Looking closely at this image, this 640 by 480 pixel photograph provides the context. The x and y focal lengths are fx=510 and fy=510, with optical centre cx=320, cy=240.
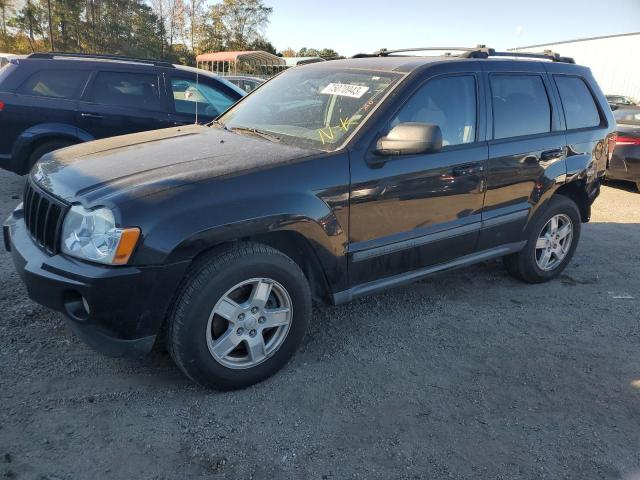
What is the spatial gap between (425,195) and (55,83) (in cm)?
491

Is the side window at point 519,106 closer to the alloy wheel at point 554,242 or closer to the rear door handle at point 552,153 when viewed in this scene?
the rear door handle at point 552,153

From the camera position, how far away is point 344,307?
155 inches

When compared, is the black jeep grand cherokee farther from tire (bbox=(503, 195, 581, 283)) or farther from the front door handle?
the front door handle

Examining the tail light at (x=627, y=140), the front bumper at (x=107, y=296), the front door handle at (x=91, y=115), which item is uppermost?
the front door handle at (x=91, y=115)

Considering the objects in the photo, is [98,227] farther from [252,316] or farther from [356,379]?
[356,379]

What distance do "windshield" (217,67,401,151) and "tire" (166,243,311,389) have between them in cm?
84

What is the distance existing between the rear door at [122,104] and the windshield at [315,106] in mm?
2744

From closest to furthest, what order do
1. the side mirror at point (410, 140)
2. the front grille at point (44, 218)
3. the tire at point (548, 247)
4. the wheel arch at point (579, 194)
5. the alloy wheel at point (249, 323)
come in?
the front grille at point (44, 218) < the alloy wheel at point (249, 323) < the side mirror at point (410, 140) < the tire at point (548, 247) < the wheel arch at point (579, 194)

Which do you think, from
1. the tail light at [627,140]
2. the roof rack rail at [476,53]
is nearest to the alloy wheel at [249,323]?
the roof rack rail at [476,53]

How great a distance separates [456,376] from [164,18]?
4780cm

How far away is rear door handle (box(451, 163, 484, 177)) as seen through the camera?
11.3ft

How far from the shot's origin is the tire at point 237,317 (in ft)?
8.33

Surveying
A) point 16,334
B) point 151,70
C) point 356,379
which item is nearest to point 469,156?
point 356,379

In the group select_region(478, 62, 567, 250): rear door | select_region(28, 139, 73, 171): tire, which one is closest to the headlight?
select_region(478, 62, 567, 250): rear door
